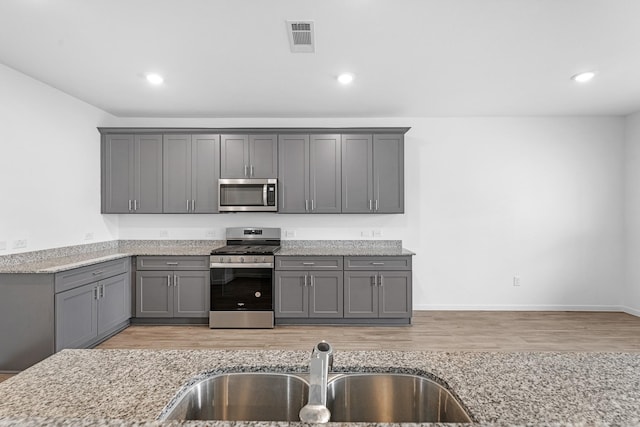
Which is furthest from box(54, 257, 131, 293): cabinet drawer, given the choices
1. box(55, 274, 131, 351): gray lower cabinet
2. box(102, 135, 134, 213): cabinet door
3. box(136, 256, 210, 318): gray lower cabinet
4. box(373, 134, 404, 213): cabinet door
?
box(373, 134, 404, 213): cabinet door

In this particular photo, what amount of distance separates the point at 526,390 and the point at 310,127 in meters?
4.10

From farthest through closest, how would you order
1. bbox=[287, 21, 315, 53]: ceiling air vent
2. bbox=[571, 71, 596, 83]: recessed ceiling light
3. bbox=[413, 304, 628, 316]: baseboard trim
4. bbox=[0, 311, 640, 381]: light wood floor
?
bbox=[413, 304, 628, 316]: baseboard trim → bbox=[0, 311, 640, 381]: light wood floor → bbox=[571, 71, 596, 83]: recessed ceiling light → bbox=[287, 21, 315, 53]: ceiling air vent

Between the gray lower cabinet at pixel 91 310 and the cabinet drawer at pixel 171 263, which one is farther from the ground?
the cabinet drawer at pixel 171 263

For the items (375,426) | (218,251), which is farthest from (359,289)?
(375,426)

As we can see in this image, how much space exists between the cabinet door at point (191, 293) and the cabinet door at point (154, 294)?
77mm

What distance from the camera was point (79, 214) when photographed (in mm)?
4219

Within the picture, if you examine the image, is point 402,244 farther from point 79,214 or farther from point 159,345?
point 79,214

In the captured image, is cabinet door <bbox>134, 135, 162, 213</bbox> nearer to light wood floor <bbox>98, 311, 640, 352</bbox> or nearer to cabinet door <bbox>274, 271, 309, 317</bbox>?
light wood floor <bbox>98, 311, 640, 352</bbox>

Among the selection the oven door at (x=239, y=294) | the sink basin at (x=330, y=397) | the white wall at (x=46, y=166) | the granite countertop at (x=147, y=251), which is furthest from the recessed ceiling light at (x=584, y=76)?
the white wall at (x=46, y=166)

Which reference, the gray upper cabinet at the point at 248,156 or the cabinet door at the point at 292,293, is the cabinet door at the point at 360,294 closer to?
the cabinet door at the point at 292,293

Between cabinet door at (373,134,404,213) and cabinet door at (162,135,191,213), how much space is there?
2435 mm

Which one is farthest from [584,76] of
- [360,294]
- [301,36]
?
[360,294]

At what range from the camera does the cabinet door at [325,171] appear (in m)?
4.60

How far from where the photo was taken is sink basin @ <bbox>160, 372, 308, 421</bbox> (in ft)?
3.73
